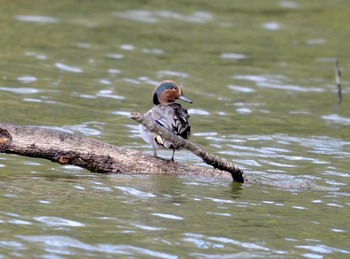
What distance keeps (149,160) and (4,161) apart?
72.1 inches

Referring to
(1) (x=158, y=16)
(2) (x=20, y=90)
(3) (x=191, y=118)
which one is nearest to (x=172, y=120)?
(3) (x=191, y=118)

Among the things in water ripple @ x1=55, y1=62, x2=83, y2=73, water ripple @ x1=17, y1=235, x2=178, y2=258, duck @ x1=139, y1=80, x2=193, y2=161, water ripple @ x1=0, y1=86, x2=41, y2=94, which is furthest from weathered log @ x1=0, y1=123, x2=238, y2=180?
water ripple @ x1=55, y1=62, x2=83, y2=73

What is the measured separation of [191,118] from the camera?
14.4 meters

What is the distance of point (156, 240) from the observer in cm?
798

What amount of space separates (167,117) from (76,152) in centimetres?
110

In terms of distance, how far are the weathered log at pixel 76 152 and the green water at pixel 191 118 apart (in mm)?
137

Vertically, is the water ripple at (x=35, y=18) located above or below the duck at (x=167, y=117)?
above

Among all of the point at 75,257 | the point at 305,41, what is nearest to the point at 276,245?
the point at 75,257

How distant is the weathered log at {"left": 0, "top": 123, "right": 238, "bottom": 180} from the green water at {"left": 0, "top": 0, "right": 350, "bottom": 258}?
0.45 ft

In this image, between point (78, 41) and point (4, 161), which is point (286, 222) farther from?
point (78, 41)

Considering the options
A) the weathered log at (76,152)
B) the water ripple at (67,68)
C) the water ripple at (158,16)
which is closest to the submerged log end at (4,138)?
the weathered log at (76,152)

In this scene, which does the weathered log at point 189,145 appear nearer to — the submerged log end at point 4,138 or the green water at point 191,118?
the green water at point 191,118

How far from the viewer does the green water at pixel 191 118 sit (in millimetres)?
8195

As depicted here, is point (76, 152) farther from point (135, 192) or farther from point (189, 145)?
point (189, 145)
